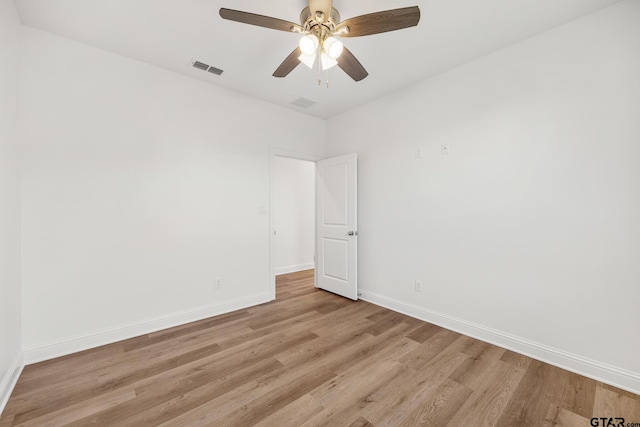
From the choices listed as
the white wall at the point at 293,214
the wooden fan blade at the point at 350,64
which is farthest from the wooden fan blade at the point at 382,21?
the white wall at the point at 293,214

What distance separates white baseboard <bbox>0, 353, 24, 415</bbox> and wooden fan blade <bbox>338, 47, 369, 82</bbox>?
3248 millimetres

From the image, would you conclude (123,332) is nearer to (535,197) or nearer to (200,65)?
(200,65)

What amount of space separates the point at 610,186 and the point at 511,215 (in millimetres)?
653

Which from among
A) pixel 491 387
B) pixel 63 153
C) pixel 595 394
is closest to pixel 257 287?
pixel 63 153

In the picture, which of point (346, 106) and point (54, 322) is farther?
point (346, 106)

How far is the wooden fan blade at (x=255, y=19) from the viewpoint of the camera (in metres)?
1.58

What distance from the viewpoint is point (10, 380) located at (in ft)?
6.06

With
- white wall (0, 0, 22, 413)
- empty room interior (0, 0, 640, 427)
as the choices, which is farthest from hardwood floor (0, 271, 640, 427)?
white wall (0, 0, 22, 413)

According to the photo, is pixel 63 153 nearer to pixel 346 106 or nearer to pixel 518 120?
pixel 346 106

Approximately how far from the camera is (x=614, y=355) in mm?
1926

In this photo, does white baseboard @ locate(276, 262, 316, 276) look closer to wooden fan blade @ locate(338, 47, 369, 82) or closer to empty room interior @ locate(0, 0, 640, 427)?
empty room interior @ locate(0, 0, 640, 427)

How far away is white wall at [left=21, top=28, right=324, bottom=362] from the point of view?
7.29 feet

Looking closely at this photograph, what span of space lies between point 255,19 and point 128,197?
2111mm

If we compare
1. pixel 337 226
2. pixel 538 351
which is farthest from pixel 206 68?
pixel 538 351
